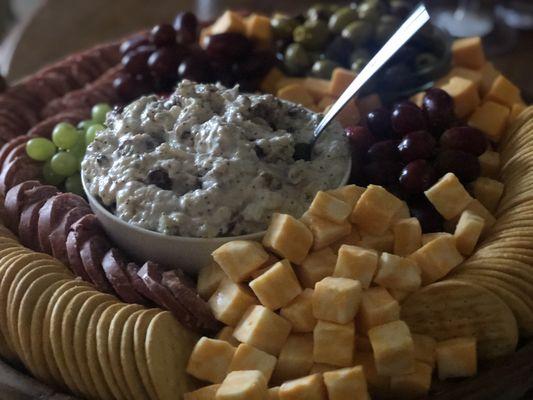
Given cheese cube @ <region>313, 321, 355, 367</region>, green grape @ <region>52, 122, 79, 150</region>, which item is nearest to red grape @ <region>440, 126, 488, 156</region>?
cheese cube @ <region>313, 321, 355, 367</region>

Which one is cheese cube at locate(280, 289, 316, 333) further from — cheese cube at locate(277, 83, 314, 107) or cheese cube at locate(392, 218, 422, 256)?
cheese cube at locate(277, 83, 314, 107)

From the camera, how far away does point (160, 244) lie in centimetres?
154

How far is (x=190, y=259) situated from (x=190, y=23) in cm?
97

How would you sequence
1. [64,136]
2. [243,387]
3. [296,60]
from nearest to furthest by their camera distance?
[243,387]
[64,136]
[296,60]

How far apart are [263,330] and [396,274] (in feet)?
0.87

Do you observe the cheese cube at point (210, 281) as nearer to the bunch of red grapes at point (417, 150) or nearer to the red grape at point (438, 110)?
the bunch of red grapes at point (417, 150)

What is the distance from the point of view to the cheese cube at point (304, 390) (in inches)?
51.3

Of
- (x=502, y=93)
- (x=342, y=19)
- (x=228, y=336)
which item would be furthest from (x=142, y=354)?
(x=342, y=19)

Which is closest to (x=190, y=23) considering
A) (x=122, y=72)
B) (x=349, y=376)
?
(x=122, y=72)

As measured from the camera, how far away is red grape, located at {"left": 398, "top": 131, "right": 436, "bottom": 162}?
1716 millimetres

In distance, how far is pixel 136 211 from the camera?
157 cm

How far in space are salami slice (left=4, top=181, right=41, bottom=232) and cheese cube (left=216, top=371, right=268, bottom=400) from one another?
692 millimetres

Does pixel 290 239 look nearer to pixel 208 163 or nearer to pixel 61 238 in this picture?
pixel 208 163

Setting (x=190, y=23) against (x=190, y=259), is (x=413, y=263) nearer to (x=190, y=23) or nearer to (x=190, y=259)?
(x=190, y=259)
